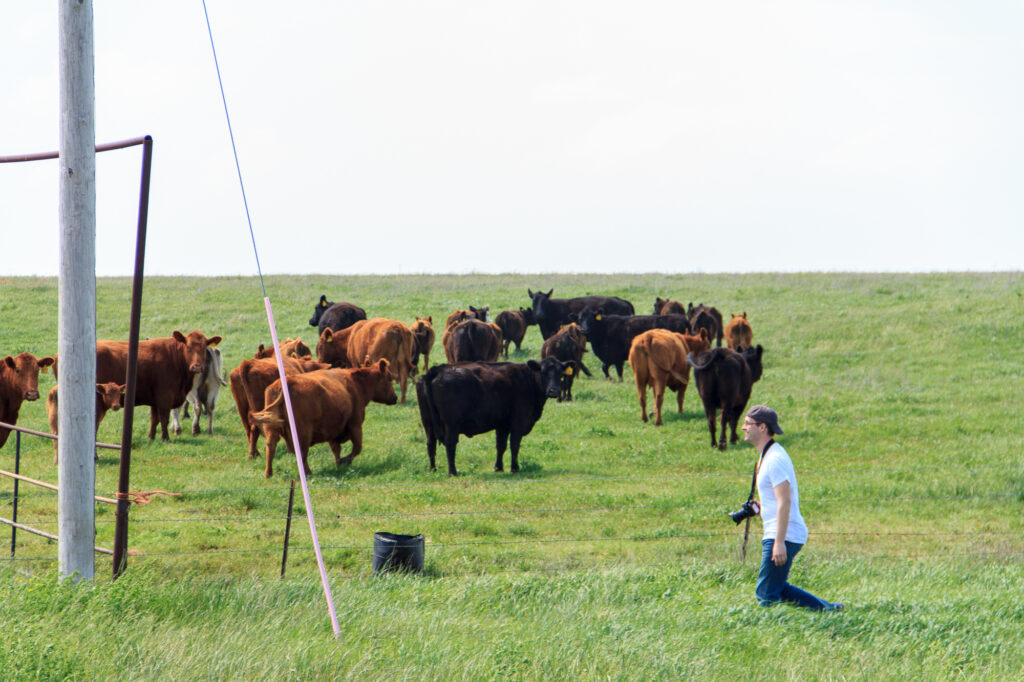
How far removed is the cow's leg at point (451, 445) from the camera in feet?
48.0

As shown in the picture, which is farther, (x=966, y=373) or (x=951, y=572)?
→ (x=966, y=373)

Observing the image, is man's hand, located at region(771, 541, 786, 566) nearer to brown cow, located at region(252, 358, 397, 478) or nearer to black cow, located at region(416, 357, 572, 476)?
black cow, located at region(416, 357, 572, 476)

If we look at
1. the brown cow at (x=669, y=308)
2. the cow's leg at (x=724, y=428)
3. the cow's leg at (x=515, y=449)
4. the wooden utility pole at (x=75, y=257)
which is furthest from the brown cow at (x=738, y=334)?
the wooden utility pole at (x=75, y=257)

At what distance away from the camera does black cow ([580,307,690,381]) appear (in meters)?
25.0

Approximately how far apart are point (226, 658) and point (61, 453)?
2429 mm

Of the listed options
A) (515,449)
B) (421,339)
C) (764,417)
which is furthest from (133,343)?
(421,339)

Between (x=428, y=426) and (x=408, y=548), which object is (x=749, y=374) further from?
(x=408, y=548)

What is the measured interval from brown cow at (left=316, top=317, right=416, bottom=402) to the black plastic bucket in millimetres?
10742

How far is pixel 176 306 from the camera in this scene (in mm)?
37750

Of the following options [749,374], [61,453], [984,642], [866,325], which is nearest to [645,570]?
[984,642]

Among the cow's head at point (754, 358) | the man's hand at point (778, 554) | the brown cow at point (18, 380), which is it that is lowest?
the man's hand at point (778, 554)

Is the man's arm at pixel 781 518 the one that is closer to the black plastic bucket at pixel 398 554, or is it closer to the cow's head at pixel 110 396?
the black plastic bucket at pixel 398 554

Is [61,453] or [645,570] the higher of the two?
[61,453]

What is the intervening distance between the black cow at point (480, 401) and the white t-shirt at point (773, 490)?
755cm
